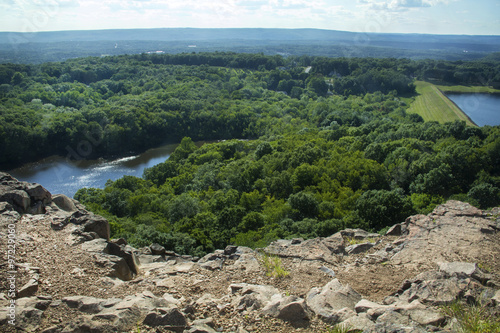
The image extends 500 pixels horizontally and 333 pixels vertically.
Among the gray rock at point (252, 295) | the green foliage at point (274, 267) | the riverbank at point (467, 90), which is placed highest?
the riverbank at point (467, 90)

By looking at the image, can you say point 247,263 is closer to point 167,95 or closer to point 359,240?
point 359,240

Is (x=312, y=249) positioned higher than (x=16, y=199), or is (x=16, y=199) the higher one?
(x=16, y=199)

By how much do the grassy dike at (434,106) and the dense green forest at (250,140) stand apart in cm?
440

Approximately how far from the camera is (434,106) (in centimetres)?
9206

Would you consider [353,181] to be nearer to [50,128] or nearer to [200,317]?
[200,317]

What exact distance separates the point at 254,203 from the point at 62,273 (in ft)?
81.9

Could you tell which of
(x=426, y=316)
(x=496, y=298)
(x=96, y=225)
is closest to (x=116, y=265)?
(x=96, y=225)

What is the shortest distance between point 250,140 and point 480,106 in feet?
208

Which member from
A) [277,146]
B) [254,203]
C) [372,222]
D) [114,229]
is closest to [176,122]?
[277,146]

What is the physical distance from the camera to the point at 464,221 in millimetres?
19109

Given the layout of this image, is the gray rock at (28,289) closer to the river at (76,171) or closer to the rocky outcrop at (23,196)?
the rocky outcrop at (23,196)

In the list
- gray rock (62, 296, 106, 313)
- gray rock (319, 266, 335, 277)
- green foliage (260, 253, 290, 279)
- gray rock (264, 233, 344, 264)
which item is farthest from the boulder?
gray rock (264, 233, 344, 264)

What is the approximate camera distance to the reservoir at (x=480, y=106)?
80.0m

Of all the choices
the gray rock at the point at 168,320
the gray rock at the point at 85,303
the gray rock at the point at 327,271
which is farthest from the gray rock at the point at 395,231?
the gray rock at the point at 85,303
